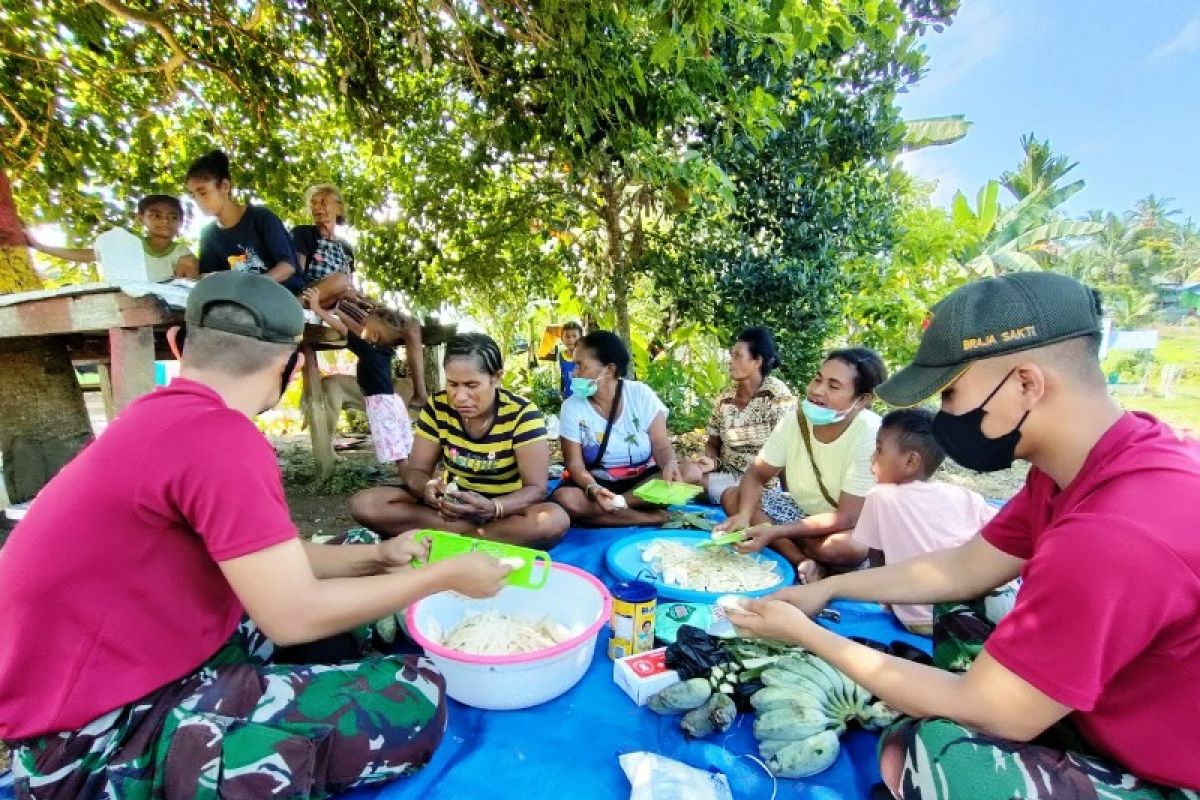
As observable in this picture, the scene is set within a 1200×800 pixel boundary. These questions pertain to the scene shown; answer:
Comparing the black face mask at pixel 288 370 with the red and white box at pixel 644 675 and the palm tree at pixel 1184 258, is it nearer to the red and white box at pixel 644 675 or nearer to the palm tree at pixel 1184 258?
the red and white box at pixel 644 675

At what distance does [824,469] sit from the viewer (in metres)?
3.26

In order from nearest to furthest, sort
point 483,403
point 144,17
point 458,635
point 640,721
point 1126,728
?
point 1126,728 → point 640,721 → point 458,635 → point 483,403 → point 144,17

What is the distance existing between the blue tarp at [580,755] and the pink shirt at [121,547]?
66 centimetres

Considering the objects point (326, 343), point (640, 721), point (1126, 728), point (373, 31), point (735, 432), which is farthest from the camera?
point (326, 343)

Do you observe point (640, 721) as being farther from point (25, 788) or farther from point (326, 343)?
point (326, 343)

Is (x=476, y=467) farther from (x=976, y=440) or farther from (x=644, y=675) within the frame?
(x=976, y=440)

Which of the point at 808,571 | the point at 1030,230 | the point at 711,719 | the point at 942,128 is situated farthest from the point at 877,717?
the point at 1030,230

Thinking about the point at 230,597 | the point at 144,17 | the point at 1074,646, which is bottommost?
the point at 230,597

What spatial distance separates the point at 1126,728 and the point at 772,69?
5228 mm

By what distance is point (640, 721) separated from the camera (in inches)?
79.0

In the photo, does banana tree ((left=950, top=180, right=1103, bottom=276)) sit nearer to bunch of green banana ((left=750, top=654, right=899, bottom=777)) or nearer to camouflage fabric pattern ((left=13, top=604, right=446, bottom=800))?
bunch of green banana ((left=750, top=654, right=899, bottom=777))

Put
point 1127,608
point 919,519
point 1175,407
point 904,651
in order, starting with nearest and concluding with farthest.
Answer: point 1127,608
point 904,651
point 919,519
point 1175,407

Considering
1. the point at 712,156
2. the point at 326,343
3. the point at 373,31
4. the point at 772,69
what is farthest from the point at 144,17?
the point at 772,69

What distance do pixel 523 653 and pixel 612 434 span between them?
2.20 m
